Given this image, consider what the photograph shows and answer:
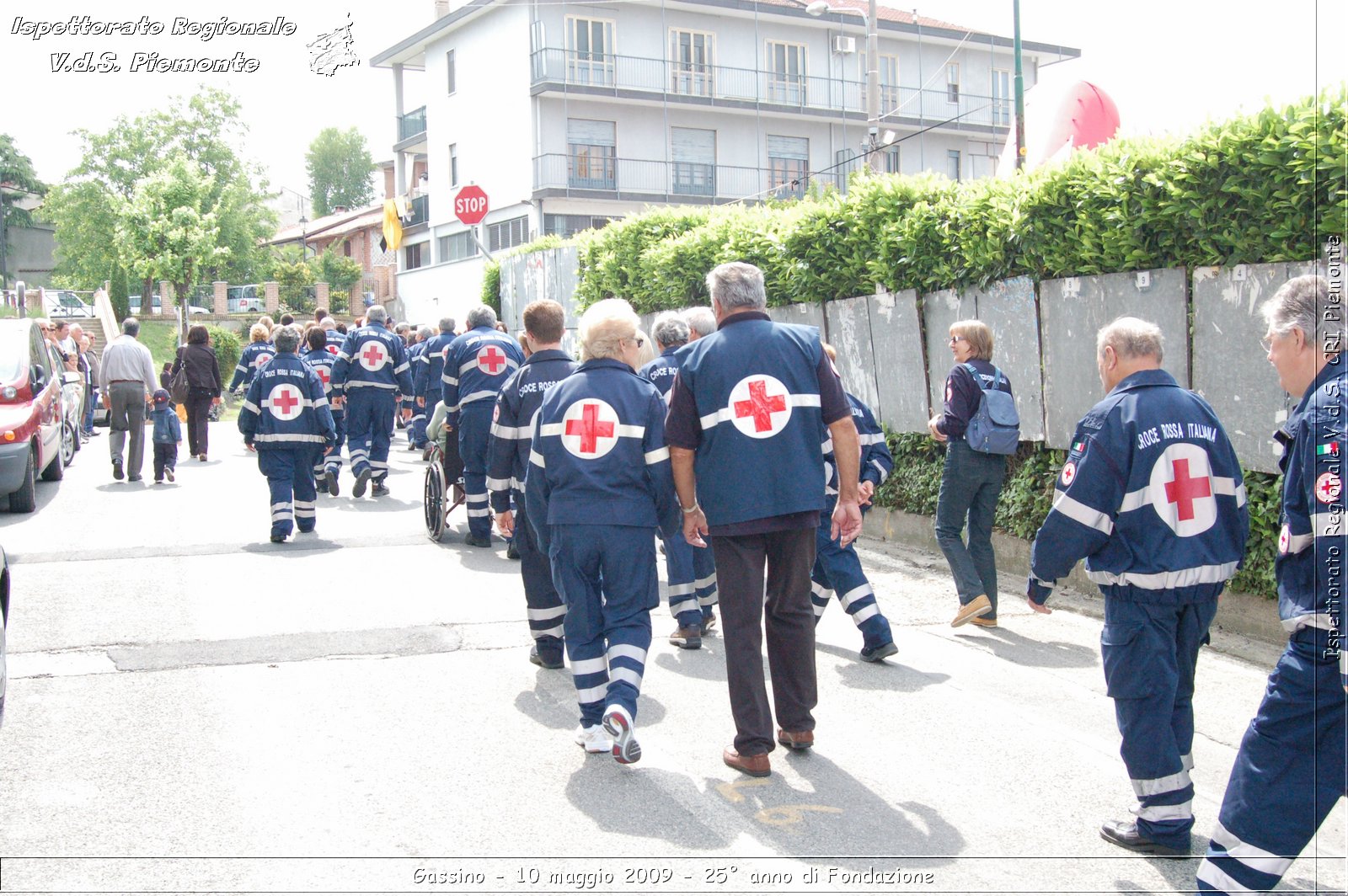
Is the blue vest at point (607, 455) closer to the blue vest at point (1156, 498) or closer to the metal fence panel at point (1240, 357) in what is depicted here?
the blue vest at point (1156, 498)

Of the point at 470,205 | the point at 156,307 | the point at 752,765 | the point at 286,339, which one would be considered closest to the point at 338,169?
the point at 156,307

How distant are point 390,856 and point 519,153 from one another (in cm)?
3649

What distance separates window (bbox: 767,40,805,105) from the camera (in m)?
41.8

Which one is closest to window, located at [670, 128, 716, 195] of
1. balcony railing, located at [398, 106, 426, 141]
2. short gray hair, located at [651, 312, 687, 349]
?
balcony railing, located at [398, 106, 426, 141]

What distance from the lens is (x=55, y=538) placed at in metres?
11.2

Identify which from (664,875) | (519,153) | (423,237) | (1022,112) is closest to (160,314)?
(423,237)

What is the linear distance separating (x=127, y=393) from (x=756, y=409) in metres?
12.6

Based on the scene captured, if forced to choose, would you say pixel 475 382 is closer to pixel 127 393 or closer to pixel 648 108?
pixel 127 393

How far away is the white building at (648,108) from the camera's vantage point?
3828cm

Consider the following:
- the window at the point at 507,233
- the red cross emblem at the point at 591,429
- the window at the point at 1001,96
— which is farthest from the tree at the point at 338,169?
the red cross emblem at the point at 591,429

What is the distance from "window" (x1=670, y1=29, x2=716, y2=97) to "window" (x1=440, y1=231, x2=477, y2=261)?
8.70m

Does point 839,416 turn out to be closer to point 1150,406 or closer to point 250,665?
point 1150,406

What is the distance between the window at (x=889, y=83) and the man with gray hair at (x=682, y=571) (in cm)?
3871

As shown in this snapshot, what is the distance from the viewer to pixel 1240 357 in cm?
723
